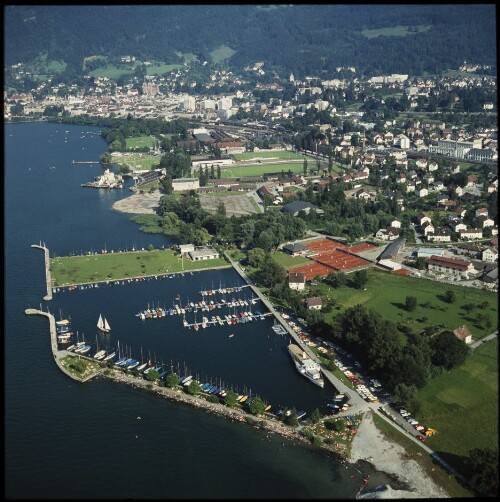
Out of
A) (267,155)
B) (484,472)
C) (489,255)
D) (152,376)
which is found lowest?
(484,472)

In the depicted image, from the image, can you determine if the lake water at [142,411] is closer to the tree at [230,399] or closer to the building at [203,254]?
the tree at [230,399]

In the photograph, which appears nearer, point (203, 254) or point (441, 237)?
point (203, 254)

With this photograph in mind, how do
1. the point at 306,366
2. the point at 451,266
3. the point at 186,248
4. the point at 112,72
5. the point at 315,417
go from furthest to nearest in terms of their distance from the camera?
the point at 112,72 → the point at 186,248 → the point at 451,266 → the point at 306,366 → the point at 315,417

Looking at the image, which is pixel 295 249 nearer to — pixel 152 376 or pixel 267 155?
pixel 152 376

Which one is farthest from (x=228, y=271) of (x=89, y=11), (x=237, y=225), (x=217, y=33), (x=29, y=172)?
(x=89, y=11)

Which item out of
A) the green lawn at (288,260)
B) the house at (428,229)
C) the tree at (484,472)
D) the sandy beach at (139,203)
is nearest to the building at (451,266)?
the house at (428,229)

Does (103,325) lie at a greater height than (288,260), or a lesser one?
lesser

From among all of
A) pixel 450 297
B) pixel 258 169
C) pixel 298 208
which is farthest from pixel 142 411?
pixel 258 169
